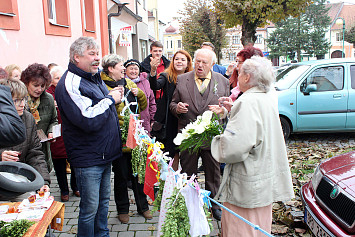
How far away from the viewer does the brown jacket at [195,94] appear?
3.74 m

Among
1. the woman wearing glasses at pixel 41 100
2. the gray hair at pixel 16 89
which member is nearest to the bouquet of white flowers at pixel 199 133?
the gray hair at pixel 16 89

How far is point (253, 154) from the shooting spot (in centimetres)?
236

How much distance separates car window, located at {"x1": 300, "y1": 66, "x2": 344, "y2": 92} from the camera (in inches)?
282


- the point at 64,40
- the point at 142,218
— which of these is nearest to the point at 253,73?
the point at 142,218

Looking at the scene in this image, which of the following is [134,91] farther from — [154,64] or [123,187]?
[123,187]

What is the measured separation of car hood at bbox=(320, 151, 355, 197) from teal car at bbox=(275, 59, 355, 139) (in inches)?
150

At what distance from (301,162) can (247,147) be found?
4093 millimetres

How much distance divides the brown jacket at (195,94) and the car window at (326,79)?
13.3ft

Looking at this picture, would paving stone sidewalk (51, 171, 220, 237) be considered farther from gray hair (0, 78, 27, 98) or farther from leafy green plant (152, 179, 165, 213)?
gray hair (0, 78, 27, 98)

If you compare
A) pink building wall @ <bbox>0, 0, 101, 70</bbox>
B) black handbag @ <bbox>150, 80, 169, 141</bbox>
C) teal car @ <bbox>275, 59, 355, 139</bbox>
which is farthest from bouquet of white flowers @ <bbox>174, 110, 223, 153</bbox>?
teal car @ <bbox>275, 59, 355, 139</bbox>

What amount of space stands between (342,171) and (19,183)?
2826 millimetres

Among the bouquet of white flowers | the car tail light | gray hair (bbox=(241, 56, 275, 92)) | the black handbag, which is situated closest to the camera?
gray hair (bbox=(241, 56, 275, 92))

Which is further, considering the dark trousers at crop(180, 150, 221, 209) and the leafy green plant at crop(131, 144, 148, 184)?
the dark trousers at crop(180, 150, 221, 209)

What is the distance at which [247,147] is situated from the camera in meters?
2.24
